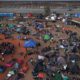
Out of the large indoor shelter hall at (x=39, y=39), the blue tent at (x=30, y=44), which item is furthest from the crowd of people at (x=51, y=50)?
the blue tent at (x=30, y=44)

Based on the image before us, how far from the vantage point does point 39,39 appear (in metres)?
37.3

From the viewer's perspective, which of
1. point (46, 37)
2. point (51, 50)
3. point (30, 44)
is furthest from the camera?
point (46, 37)

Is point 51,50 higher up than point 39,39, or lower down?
lower down

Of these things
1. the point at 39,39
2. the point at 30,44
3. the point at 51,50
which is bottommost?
the point at 51,50

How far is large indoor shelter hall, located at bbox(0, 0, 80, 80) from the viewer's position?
30.0 metres

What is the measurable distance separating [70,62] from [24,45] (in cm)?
663

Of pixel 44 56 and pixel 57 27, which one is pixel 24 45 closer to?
pixel 44 56

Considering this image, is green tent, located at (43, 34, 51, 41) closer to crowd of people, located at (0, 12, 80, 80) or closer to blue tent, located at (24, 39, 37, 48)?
crowd of people, located at (0, 12, 80, 80)

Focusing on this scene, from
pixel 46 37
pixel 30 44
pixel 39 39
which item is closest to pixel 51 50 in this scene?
pixel 30 44

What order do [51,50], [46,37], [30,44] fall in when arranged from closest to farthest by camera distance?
[51,50] → [30,44] → [46,37]

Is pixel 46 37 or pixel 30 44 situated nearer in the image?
pixel 30 44

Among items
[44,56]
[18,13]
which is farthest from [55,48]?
[18,13]

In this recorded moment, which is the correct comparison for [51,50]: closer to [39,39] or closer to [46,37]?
[46,37]

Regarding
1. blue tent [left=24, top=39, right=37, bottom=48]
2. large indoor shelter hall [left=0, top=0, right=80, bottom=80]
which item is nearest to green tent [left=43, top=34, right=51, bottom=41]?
large indoor shelter hall [left=0, top=0, right=80, bottom=80]
